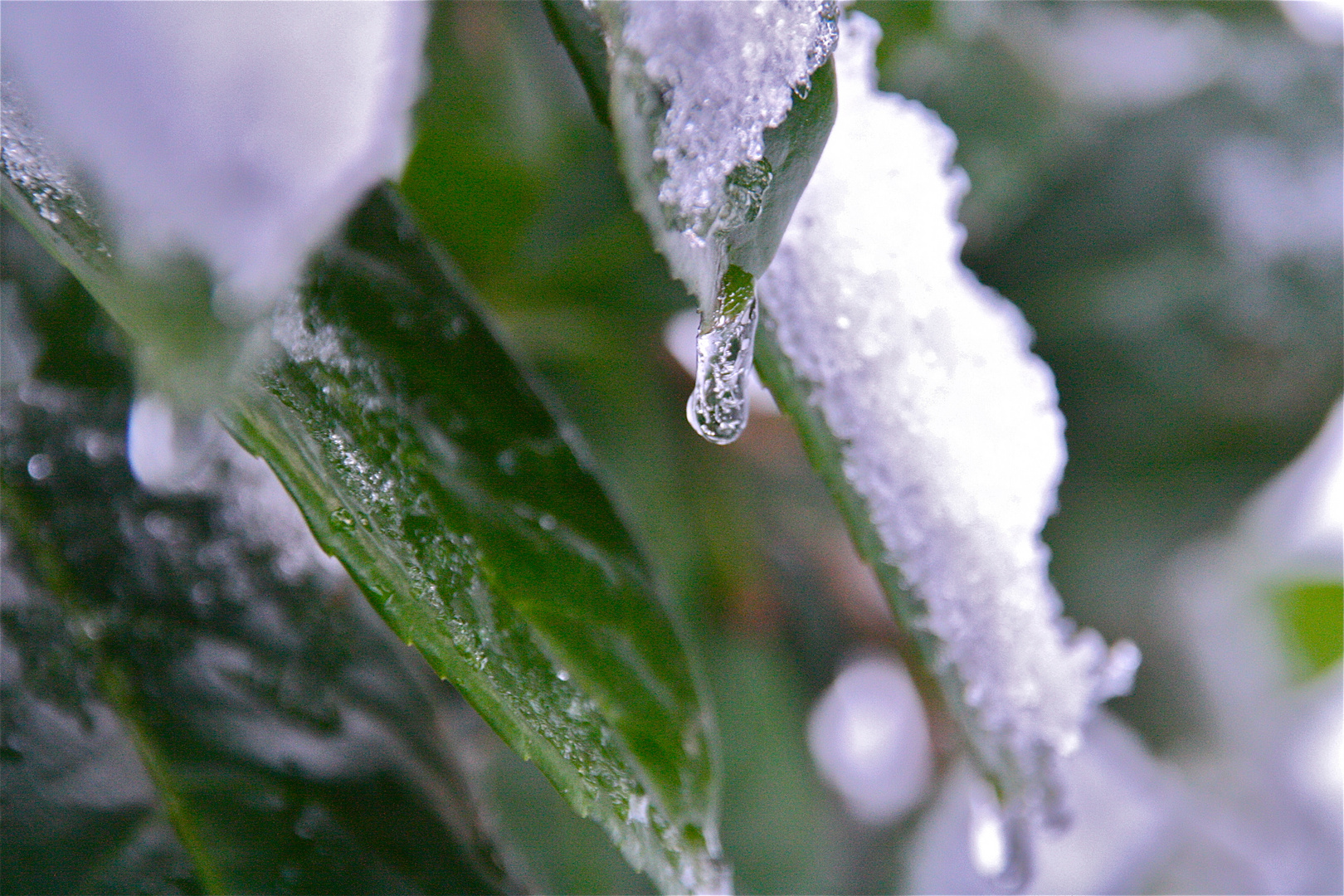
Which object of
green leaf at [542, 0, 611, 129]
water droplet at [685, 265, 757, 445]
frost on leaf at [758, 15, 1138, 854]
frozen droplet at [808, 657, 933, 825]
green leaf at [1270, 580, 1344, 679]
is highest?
green leaf at [542, 0, 611, 129]

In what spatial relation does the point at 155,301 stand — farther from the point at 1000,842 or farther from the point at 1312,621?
the point at 1312,621

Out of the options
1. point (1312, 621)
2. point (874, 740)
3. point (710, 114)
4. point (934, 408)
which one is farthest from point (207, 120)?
point (1312, 621)

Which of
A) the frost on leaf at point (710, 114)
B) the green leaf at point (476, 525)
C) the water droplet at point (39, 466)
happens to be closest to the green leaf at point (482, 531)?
the green leaf at point (476, 525)

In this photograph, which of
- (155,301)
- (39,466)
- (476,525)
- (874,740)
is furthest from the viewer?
(874,740)

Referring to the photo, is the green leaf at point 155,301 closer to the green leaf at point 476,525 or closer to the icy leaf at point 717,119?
the green leaf at point 476,525

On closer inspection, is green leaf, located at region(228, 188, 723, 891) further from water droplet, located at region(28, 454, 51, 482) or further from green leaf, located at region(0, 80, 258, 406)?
water droplet, located at region(28, 454, 51, 482)

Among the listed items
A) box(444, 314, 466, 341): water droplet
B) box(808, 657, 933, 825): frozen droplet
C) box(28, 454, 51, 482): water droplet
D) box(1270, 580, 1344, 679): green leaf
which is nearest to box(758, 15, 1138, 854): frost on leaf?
Answer: box(444, 314, 466, 341): water droplet
